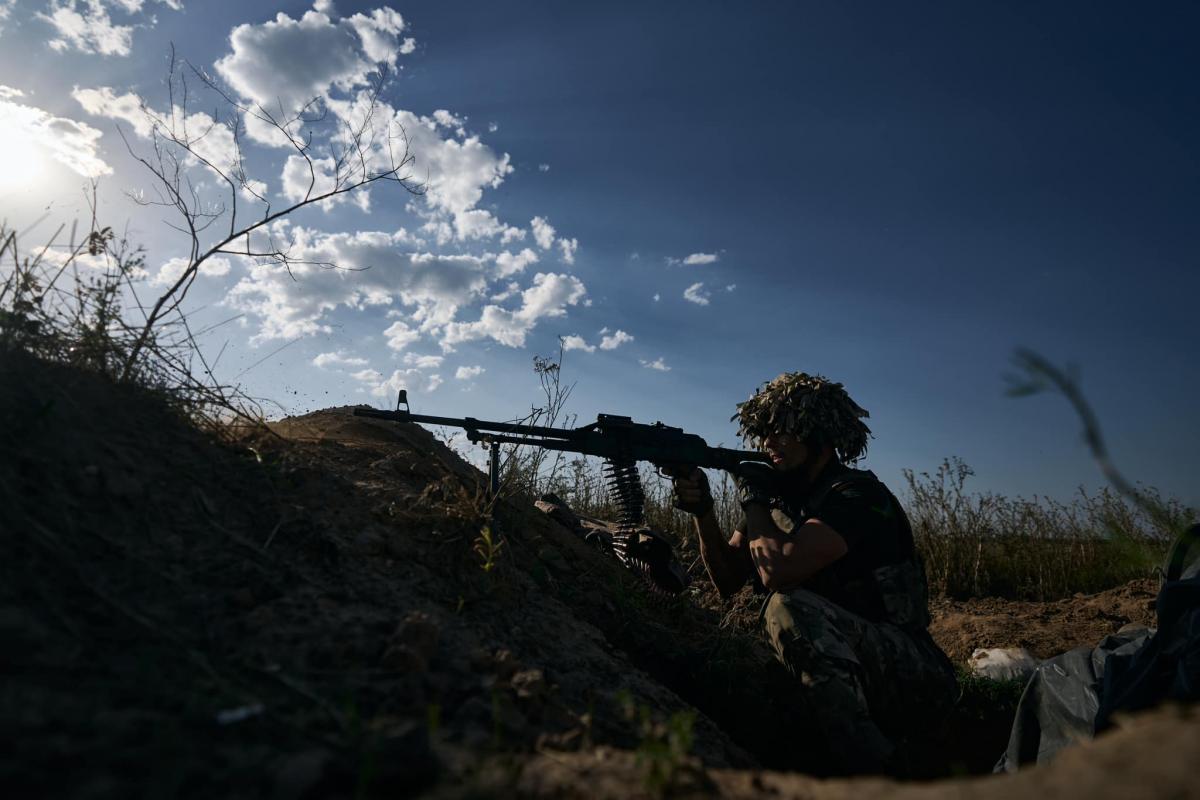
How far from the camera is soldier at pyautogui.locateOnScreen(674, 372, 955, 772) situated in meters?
3.55

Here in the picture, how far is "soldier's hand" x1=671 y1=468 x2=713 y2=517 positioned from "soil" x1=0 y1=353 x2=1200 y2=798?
904 mm

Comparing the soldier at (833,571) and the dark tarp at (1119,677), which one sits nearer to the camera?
the dark tarp at (1119,677)

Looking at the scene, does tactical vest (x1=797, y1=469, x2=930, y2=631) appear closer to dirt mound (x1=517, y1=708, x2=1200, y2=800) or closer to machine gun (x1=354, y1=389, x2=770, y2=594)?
machine gun (x1=354, y1=389, x2=770, y2=594)

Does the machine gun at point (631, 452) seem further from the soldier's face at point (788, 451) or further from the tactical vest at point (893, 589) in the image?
the tactical vest at point (893, 589)

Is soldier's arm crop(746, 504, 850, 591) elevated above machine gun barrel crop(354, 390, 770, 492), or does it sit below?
below

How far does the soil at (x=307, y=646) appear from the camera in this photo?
4.42 feet

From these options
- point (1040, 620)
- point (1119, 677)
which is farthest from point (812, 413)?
point (1040, 620)

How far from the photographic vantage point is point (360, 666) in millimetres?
1974

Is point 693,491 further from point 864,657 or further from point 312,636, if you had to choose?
point 312,636

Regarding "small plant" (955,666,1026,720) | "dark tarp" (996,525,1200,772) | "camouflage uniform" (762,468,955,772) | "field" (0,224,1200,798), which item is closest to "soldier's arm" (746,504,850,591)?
"camouflage uniform" (762,468,955,772)

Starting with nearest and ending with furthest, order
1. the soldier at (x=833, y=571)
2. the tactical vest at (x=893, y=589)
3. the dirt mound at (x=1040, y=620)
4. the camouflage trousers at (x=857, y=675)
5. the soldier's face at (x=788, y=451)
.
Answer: the camouflage trousers at (x=857, y=675) → the soldier at (x=833, y=571) → the tactical vest at (x=893, y=589) → the soldier's face at (x=788, y=451) → the dirt mound at (x=1040, y=620)

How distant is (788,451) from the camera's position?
4789mm

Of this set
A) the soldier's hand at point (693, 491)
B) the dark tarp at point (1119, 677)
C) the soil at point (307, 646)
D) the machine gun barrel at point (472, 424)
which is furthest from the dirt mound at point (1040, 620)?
the machine gun barrel at point (472, 424)

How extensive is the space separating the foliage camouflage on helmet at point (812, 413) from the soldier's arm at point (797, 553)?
791 mm
